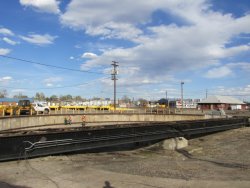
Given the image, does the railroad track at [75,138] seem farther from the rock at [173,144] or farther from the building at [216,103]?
the building at [216,103]

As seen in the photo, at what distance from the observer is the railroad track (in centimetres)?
1002

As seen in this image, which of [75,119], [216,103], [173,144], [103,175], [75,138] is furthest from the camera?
[216,103]

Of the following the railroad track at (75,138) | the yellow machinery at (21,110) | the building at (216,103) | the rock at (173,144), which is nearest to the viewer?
the railroad track at (75,138)

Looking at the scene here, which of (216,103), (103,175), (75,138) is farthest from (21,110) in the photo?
(216,103)

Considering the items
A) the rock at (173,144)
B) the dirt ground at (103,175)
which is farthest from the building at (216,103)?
the dirt ground at (103,175)

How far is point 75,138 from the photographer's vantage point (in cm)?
1196

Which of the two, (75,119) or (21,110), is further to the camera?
(75,119)

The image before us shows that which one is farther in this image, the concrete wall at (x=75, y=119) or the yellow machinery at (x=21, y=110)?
the yellow machinery at (x=21, y=110)

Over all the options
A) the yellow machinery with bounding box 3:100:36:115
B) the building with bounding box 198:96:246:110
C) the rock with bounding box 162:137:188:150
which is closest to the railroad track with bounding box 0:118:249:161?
the rock with bounding box 162:137:188:150

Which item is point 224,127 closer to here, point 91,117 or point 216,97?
point 91,117

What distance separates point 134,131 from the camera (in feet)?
49.9

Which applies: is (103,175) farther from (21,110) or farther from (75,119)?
(75,119)

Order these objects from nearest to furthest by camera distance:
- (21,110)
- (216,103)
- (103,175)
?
(103,175) → (21,110) → (216,103)

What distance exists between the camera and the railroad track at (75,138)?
10.0 m
